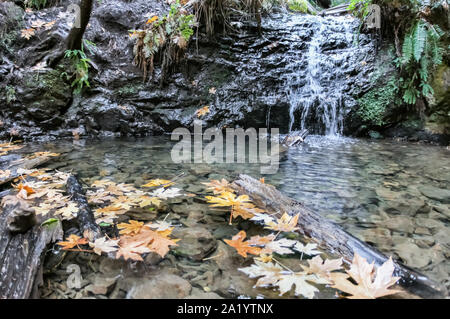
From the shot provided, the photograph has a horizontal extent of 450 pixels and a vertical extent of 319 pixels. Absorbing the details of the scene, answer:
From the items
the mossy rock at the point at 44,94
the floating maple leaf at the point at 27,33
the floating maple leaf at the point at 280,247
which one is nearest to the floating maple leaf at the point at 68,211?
the floating maple leaf at the point at 280,247

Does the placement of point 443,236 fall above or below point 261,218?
below

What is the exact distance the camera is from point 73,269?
1.49m

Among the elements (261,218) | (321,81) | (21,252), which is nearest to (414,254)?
(261,218)

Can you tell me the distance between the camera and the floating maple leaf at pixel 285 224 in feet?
5.74

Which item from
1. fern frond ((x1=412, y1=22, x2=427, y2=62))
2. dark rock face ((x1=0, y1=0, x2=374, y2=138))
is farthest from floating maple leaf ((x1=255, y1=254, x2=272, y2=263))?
fern frond ((x1=412, y1=22, x2=427, y2=62))

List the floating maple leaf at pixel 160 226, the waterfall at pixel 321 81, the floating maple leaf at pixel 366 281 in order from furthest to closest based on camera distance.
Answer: the waterfall at pixel 321 81
the floating maple leaf at pixel 160 226
the floating maple leaf at pixel 366 281

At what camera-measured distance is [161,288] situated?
53.3 inches

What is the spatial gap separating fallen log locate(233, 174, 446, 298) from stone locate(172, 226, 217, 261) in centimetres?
52

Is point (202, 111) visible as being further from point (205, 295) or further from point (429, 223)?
point (205, 295)

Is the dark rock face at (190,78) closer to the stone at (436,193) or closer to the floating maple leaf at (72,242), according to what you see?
the stone at (436,193)

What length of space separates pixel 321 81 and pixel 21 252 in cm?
679

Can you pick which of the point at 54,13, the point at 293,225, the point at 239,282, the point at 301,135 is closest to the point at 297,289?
the point at 239,282

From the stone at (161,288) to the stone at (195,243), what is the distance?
23 cm

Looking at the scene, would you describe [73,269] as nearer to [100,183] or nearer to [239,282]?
[239,282]
